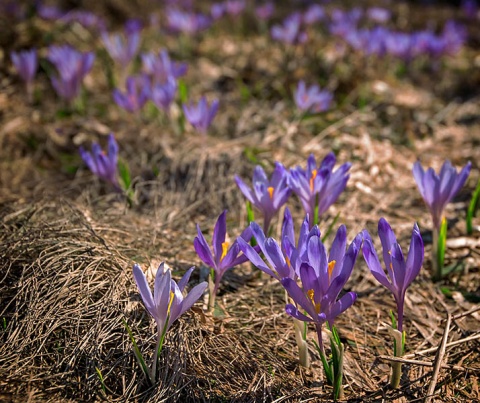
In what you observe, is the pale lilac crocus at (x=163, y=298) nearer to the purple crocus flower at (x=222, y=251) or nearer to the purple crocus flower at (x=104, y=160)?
the purple crocus flower at (x=222, y=251)

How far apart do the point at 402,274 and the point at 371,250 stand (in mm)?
123

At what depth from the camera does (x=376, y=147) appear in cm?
294

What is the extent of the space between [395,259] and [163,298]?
1.94 feet

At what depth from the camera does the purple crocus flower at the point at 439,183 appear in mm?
1694

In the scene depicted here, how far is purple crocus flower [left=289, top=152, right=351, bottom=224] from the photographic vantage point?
1.71m

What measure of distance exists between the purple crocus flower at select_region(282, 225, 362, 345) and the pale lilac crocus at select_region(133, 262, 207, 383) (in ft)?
0.79

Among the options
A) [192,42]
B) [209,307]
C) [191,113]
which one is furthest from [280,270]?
[192,42]

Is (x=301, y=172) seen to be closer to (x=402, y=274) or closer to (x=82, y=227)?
(x=402, y=274)

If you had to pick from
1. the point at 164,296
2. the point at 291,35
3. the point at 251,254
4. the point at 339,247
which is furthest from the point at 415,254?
the point at 291,35

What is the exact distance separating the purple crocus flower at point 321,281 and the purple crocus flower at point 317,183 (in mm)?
443

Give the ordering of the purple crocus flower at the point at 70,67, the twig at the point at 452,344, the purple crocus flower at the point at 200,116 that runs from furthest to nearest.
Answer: the purple crocus flower at the point at 70,67, the purple crocus flower at the point at 200,116, the twig at the point at 452,344

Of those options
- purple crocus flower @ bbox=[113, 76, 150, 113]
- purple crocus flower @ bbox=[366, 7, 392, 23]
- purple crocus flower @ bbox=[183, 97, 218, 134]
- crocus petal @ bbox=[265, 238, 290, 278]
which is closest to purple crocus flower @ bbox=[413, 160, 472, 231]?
crocus petal @ bbox=[265, 238, 290, 278]

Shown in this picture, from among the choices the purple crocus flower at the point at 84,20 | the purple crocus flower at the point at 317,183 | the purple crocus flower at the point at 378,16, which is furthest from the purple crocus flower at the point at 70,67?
the purple crocus flower at the point at 378,16

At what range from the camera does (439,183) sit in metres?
1.71
